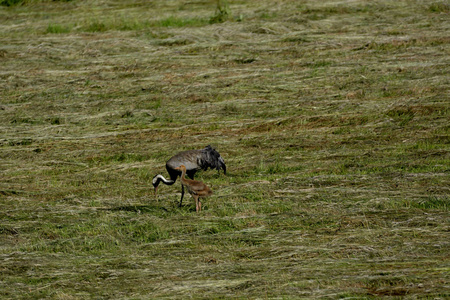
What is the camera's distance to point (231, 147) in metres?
12.4

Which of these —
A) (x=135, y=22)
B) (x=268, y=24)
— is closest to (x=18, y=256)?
(x=268, y=24)

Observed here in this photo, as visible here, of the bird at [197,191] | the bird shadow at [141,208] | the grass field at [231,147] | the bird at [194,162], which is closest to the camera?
the grass field at [231,147]

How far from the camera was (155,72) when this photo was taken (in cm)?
1794

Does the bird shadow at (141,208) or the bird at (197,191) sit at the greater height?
the bird at (197,191)

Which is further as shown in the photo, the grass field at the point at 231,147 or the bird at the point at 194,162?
the bird at the point at 194,162

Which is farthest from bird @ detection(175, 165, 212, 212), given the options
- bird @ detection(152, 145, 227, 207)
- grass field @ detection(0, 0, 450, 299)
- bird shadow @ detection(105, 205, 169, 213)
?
bird @ detection(152, 145, 227, 207)

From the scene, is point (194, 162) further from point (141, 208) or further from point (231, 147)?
point (231, 147)

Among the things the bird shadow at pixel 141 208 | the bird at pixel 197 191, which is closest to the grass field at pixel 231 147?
the bird shadow at pixel 141 208

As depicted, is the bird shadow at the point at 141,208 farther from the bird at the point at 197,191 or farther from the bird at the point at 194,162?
the bird at the point at 194,162

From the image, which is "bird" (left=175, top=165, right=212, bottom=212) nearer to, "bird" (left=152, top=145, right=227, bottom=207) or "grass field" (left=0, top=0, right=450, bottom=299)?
"grass field" (left=0, top=0, right=450, bottom=299)

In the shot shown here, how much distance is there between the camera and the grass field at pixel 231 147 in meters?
6.48

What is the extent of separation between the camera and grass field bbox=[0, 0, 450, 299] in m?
6.48

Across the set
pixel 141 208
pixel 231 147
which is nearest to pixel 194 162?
pixel 141 208

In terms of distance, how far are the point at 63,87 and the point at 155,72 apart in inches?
88.1
